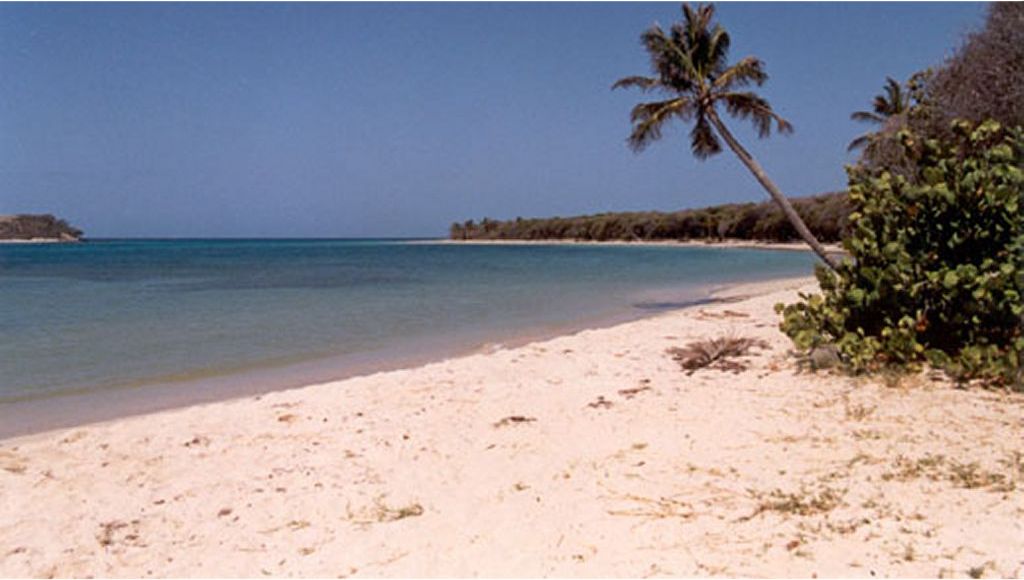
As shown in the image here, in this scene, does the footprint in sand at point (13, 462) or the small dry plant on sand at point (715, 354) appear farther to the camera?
the small dry plant on sand at point (715, 354)

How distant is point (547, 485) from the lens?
3416 millimetres

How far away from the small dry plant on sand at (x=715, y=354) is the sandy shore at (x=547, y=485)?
0.54 meters

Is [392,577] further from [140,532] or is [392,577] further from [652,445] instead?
[652,445]

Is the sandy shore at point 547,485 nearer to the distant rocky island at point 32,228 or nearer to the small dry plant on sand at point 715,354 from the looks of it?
the small dry plant on sand at point 715,354

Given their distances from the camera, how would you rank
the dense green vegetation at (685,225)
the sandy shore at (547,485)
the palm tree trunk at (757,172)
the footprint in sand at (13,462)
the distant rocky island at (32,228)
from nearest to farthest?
the sandy shore at (547,485), the footprint in sand at (13,462), the palm tree trunk at (757,172), the dense green vegetation at (685,225), the distant rocky island at (32,228)

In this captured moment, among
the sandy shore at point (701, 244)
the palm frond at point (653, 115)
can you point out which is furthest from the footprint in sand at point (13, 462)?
the sandy shore at point (701, 244)

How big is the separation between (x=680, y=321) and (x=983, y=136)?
5.24m

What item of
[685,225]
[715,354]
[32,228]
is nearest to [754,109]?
[715,354]

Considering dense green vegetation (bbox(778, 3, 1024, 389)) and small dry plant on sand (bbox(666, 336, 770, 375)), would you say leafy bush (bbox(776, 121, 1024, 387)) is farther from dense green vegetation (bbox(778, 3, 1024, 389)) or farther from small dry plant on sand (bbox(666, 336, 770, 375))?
small dry plant on sand (bbox(666, 336, 770, 375))

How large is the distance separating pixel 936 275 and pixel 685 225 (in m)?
84.7

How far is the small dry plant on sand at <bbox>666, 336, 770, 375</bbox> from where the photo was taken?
623 cm

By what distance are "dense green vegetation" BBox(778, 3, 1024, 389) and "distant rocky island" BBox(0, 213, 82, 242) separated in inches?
6370

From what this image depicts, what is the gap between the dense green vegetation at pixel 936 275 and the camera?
16.5ft

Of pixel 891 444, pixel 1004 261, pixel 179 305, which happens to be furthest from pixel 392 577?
pixel 179 305
